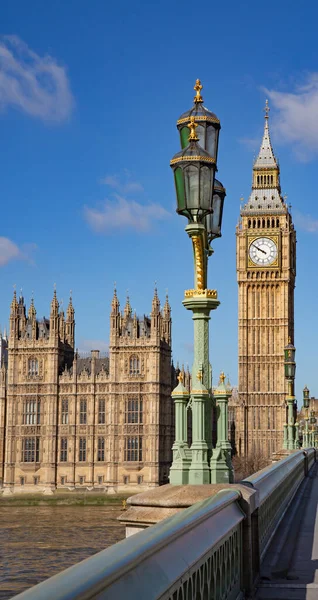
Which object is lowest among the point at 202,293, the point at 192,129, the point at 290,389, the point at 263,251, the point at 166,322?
the point at 290,389

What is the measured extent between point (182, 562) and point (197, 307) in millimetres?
6090

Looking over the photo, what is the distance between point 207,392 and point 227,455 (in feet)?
2.73

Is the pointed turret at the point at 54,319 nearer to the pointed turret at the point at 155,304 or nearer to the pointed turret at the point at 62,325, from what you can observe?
the pointed turret at the point at 62,325

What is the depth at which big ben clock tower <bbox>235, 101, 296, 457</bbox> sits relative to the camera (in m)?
103

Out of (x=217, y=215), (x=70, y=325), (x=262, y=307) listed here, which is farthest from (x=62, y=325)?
(x=217, y=215)

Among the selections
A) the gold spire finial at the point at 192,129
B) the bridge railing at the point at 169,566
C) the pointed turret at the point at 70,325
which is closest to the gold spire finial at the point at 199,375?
the bridge railing at the point at 169,566

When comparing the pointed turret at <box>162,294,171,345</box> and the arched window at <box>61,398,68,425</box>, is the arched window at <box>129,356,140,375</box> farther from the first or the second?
the arched window at <box>61,398,68,425</box>

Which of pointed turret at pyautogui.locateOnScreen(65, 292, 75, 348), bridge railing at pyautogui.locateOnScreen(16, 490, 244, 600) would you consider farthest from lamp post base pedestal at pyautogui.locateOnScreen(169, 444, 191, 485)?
pointed turret at pyautogui.locateOnScreen(65, 292, 75, 348)

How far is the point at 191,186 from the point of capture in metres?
11.2

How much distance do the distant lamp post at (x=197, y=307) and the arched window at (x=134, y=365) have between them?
68.6 metres

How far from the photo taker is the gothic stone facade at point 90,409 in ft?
259

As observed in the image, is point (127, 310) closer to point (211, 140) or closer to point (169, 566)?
point (211, 140)

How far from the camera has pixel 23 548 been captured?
178 ft

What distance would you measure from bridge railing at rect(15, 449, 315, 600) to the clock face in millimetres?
96551
